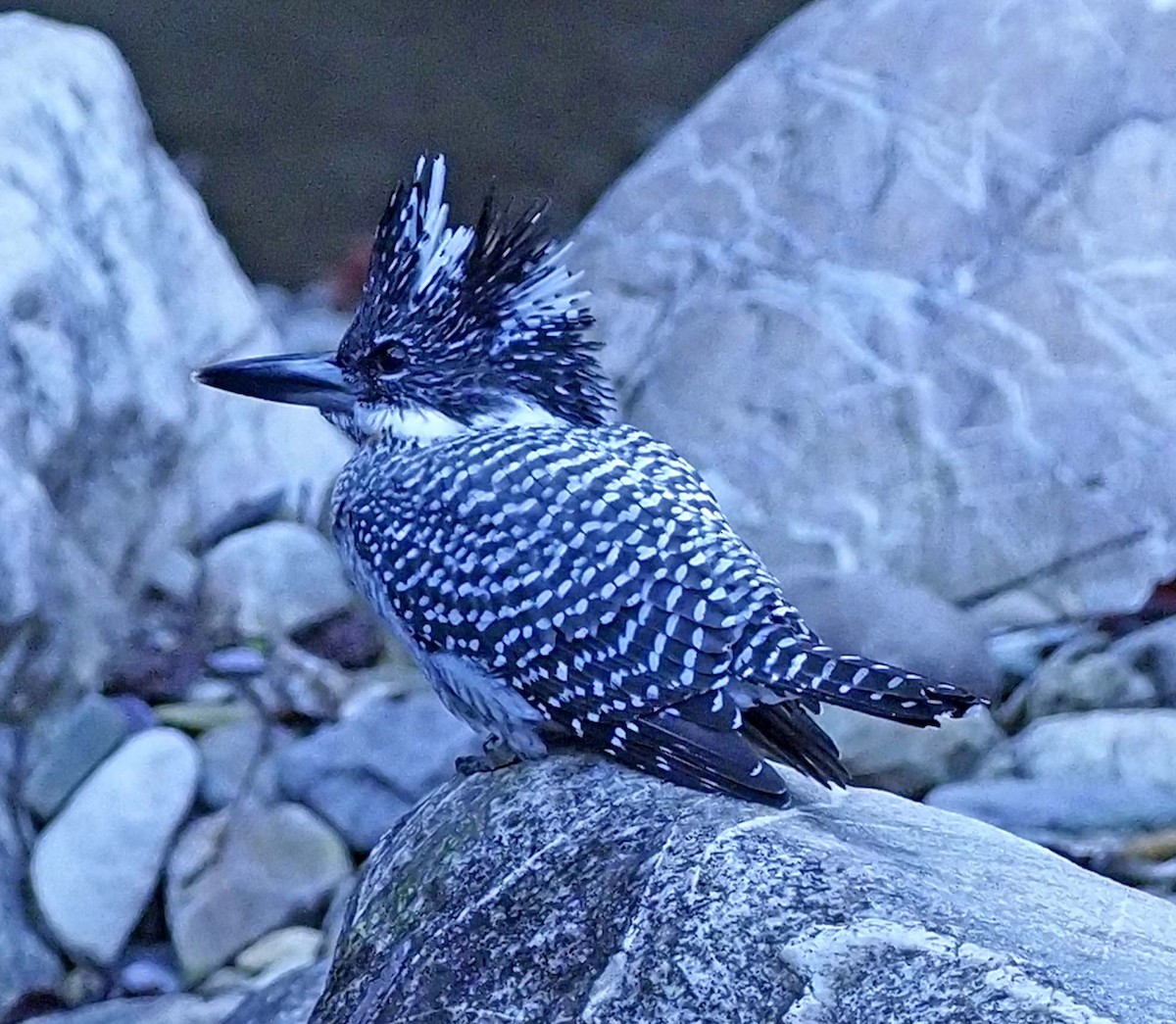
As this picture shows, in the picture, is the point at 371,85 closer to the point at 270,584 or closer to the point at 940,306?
the point at 270,584

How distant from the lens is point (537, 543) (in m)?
2.73

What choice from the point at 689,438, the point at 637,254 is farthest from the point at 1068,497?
the point at 637,254

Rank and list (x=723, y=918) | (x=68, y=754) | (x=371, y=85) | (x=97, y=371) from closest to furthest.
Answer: (x=723, y=918) → (x=68, y=754) → (x=97, y=371) → (x=371, y=85)

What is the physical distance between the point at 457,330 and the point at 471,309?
0.15 feet

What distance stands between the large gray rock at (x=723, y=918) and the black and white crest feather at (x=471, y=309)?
0.67 m

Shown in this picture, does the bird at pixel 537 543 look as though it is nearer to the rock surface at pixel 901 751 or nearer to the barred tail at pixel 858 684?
the barred tail at pixel 858 684

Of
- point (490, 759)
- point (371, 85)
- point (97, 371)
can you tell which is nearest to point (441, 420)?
point (490, 759)

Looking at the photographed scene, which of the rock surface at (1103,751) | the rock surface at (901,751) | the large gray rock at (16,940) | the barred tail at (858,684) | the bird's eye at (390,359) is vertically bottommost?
the large gray rock at (16,940)

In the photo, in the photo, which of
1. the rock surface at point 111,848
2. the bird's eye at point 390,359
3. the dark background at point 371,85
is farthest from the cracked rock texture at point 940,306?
the dark background at point 371,85

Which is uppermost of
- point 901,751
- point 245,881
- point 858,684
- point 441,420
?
point 441,420

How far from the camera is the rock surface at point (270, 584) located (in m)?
5.43

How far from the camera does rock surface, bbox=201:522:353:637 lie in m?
5.43

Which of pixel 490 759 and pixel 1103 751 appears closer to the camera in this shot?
pixel 490 759

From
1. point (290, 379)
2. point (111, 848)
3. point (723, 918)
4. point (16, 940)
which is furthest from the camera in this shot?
point (111, 848)
